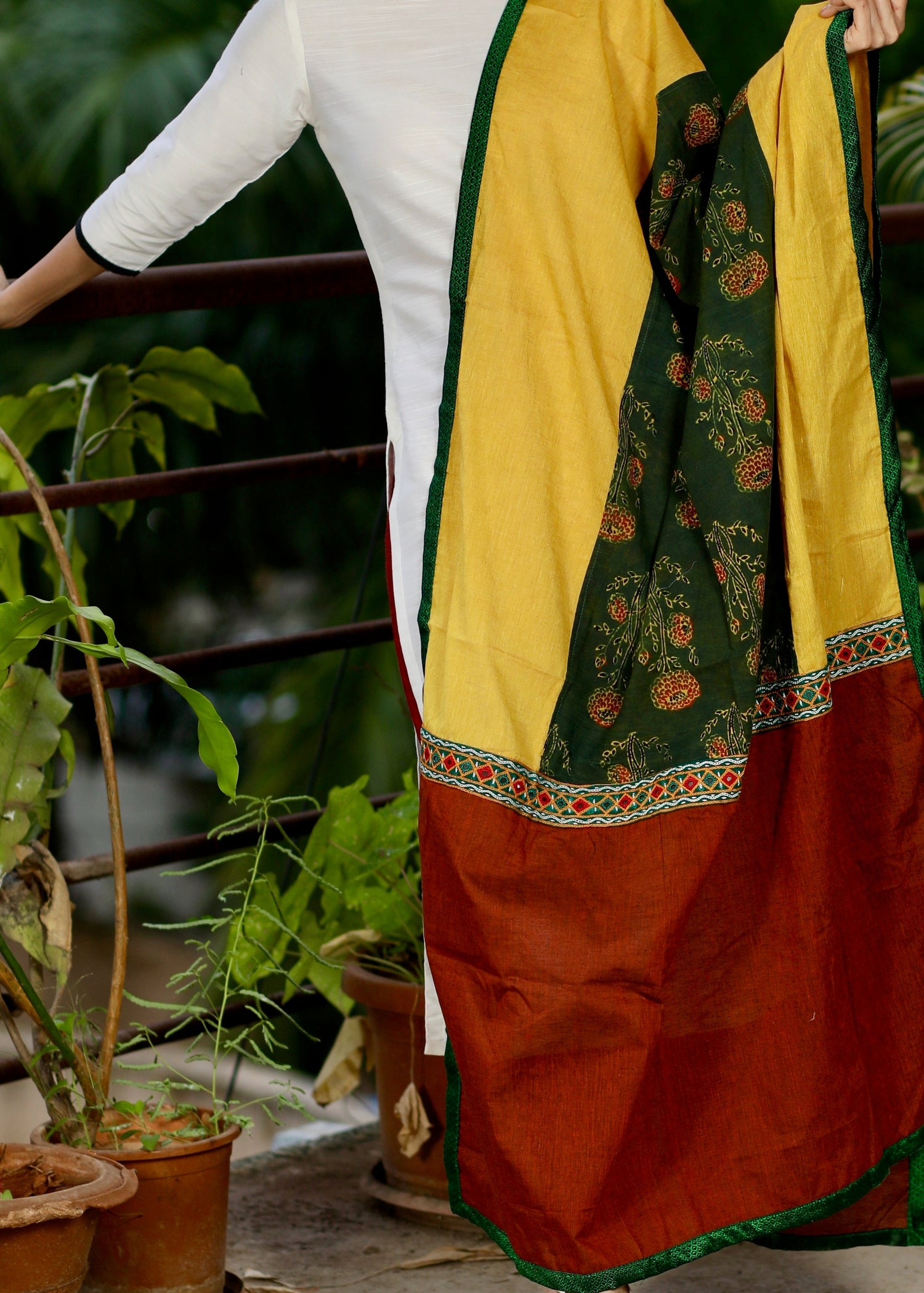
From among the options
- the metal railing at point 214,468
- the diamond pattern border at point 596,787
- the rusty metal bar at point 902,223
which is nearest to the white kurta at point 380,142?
the diamond pattern border at point 596,787

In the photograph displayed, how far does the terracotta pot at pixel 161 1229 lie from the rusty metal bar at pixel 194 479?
65 cm

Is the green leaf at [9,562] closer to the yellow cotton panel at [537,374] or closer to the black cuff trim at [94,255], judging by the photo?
the black cuff trim at [94,255]

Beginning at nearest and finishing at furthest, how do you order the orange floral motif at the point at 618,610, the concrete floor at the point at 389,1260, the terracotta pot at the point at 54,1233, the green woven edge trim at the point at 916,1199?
the terracotta pot at the point at 54,1233
the orange floral motif at the point at 618,610
the green woven edge trim at the point at 916,1199
the concrete floor at the point at 389,1260

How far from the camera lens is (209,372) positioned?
73.8 inches

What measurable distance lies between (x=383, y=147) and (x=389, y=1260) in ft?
3.62

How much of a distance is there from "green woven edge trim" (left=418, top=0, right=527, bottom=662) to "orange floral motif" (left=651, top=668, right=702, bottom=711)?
0.20m

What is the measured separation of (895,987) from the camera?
4.45 feet

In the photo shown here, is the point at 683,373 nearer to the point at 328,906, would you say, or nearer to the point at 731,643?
the point at 731,643

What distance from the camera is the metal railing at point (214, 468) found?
1524mm

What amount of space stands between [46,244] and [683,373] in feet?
8.96

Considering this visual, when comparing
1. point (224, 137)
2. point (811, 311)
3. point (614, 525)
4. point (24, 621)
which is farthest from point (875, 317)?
point (24, 621)

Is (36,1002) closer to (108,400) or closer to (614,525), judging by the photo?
(614,525)

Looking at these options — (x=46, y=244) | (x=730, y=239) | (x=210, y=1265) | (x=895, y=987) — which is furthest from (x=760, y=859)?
(x=46, y=244)

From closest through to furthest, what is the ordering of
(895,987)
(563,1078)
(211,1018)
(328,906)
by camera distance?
(563,1078), (895,987), (211,1018), (328,906)
